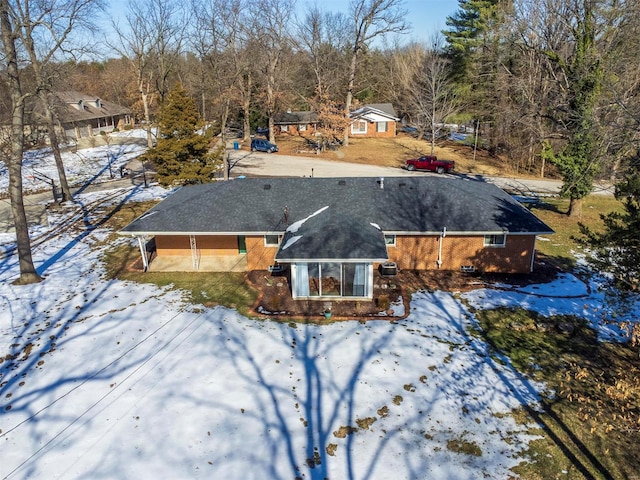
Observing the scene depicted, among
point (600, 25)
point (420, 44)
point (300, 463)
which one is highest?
point (420, 44)

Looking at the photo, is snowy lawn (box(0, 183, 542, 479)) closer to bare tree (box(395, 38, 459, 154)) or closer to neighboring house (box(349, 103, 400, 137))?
bare tree (box(395, 38, 459, 154))

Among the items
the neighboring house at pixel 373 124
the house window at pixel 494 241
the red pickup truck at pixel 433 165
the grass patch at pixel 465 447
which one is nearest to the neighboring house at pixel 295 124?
the neighboring house at pixel 373 124

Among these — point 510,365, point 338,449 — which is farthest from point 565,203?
point 338,449

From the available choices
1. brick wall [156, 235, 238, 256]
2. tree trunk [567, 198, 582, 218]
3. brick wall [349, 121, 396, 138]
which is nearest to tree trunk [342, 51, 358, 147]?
brick wall [349, 121, 396, 138]

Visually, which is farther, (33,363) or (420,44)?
(420,44)

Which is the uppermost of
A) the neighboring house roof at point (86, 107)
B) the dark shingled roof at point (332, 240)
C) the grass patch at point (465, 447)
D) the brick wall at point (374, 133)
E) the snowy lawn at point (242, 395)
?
the neighboring house roof at point (86, 107)

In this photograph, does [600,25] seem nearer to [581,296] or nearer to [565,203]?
[565,203]

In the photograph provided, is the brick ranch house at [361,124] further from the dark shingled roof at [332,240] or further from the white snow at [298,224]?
the dark shingled roof at [332,240]
